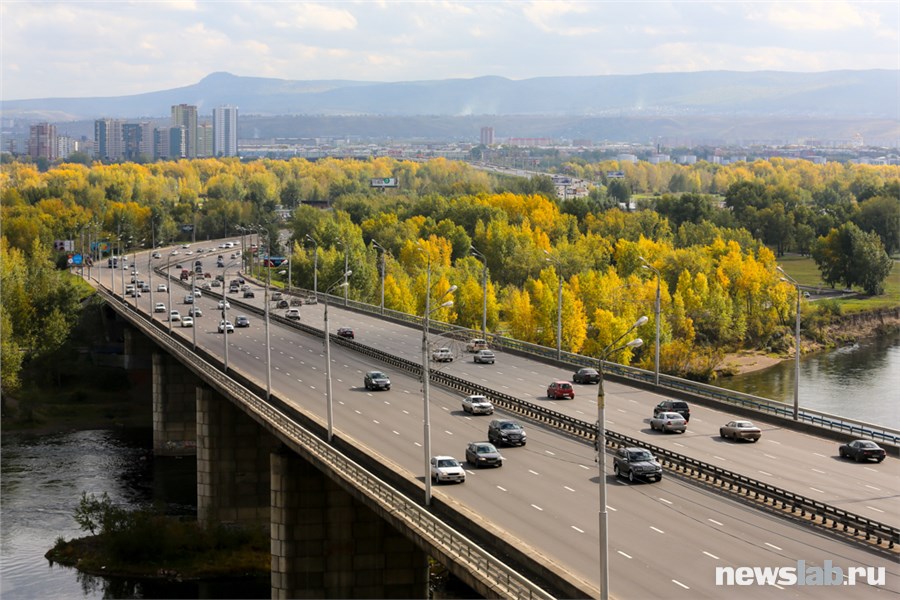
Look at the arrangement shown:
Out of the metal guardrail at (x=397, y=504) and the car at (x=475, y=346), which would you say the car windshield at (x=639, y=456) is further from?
the car at (x=475, y=346)

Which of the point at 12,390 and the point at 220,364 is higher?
the point at 220,364

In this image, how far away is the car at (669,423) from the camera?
51.3 m

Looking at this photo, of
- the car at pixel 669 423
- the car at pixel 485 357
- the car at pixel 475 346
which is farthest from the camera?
the car at pixel 475 346

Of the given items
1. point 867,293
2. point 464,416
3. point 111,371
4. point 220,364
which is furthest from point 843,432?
point 867,293

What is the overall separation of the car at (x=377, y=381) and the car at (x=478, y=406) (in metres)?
8.13

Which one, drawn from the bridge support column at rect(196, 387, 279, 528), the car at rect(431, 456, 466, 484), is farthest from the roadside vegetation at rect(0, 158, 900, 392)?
the car at rect(431, 456, 466, 484)

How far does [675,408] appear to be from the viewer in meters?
55.7

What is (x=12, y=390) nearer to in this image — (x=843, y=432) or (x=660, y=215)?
(x=843, y=432)

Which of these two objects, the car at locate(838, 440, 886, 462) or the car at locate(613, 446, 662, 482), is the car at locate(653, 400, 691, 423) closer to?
the car at locate(838, 440, 886, 462)

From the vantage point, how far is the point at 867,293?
153750 millimetres

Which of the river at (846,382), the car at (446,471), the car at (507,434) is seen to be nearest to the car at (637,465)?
the car at (446,471)

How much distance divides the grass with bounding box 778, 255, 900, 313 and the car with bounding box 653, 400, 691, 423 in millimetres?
88577

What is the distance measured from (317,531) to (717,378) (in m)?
64.4

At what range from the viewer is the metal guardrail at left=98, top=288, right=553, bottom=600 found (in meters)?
29.3
